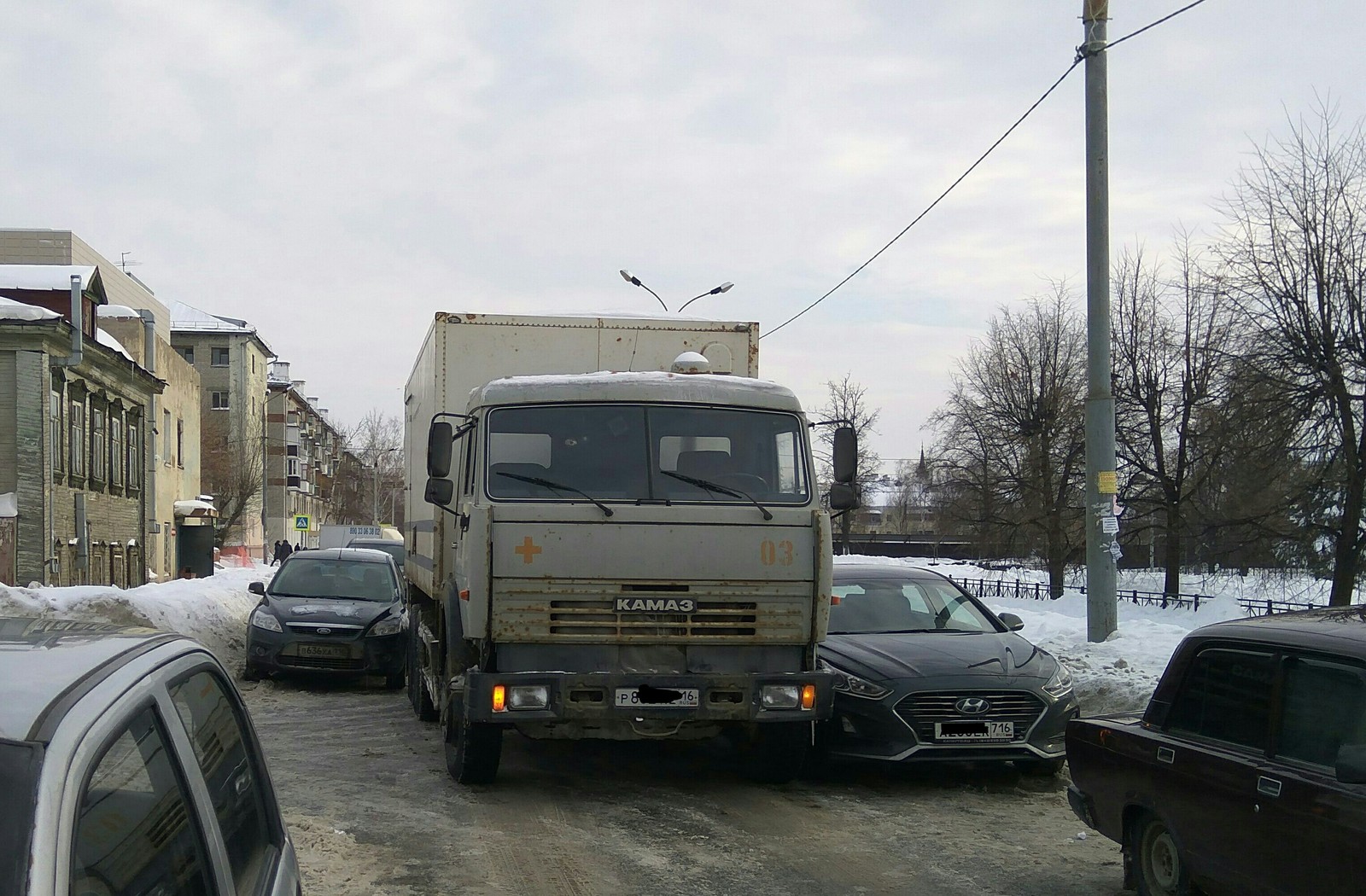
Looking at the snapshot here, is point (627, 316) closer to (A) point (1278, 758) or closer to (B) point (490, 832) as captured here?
(B) point (490, 832)

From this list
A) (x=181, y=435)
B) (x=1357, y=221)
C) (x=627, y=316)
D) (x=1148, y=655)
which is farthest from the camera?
(x=181, y=435)

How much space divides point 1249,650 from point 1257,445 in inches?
841

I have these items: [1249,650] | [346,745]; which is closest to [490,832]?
[346,745]

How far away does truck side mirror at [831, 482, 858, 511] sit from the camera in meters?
8.24

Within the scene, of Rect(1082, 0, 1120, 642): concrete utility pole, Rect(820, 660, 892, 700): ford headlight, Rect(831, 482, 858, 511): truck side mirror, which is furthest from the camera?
Rect(1082, 0, 1120, 642): concrete utility pole

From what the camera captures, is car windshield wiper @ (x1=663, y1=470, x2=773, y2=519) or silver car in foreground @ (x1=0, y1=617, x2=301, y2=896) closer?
silver car in foreground @ (x1=0, y1=617, x2=301, y2=896)

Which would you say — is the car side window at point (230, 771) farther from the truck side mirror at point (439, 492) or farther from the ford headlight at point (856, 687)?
the ford headlight at point (856, 687)

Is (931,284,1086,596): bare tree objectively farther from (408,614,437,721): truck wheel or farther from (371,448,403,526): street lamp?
(371,448,403,526): street lamp

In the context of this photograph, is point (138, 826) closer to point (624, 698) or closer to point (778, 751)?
point (624, 698)

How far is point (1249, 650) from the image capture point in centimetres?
502

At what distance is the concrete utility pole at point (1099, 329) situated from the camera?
1311 cm

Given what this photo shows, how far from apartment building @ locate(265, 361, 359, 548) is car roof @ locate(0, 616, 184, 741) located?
83.8 m

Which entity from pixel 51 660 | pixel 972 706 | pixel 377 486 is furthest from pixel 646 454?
pixel 377 486

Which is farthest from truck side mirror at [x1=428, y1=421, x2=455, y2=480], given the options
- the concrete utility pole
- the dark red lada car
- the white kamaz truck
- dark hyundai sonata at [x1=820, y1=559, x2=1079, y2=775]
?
the concrete utility pole
